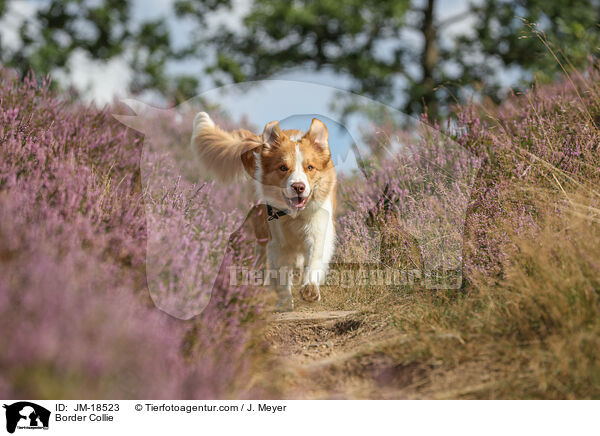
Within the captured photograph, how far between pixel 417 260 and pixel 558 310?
1.13 meters

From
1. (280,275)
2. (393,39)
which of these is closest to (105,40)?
(393,39)

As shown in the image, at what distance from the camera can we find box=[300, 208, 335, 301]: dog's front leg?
10.7 ft

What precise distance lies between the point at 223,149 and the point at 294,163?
0.90 m

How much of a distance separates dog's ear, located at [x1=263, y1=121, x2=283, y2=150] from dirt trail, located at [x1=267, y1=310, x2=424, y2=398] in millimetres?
1197

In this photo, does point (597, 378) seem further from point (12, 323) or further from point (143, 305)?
point (12, 323)

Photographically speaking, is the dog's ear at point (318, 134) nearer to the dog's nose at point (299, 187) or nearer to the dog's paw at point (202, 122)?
the dog's nose at point (299, 187)

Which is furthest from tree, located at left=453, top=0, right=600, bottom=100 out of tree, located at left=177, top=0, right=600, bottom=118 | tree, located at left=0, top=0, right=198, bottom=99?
tree, located at left=0, top=0, right=198, bottom=99

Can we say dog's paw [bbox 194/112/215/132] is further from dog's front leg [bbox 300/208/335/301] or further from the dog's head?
dog's front leg [bbox 300/208/335/301]

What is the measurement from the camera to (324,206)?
3162 millimetres

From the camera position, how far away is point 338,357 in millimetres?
2852

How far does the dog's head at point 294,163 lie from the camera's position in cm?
272

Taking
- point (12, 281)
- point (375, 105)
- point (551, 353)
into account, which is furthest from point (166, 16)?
point (551, 353)
